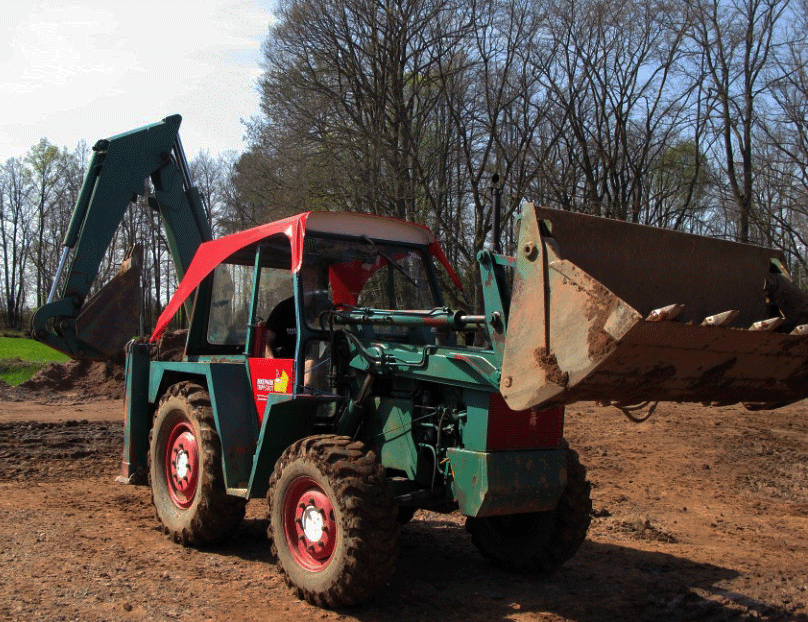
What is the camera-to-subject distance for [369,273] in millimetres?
6570

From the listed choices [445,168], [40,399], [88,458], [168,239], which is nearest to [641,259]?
[168,239]

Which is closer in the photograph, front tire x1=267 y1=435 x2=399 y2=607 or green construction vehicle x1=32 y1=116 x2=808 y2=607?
green construction vehicle x1=32 y1=116 x2=808 y2=607

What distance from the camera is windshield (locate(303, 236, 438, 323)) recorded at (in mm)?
6223

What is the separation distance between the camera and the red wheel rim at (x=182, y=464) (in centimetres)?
666

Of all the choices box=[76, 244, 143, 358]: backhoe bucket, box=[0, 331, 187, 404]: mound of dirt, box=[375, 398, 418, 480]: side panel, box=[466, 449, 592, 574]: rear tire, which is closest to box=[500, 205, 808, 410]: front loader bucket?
box=[375, 398, 418, 480]: side panel

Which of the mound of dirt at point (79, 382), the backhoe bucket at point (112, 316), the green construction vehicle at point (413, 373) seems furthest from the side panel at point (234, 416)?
the mound of dirt at point (79, 382)

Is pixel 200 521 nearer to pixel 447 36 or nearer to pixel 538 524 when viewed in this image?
pixel 538 524

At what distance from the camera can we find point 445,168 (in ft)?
73.4

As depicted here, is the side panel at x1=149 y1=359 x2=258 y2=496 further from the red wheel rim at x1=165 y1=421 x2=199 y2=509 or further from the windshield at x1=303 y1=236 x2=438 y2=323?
the windshield at x1=303 y1=236 x2=438 y2=323

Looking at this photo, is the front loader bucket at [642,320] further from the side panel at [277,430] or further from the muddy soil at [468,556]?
the side panel at [277,430]

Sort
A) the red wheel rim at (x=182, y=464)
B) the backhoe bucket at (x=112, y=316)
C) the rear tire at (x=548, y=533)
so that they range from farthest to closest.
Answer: the backhoe bucket at (x=112, y=316) < the red wheel rim at (x=182, y=464) < the rear tire at (x=548, y=533)

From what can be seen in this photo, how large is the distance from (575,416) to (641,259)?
9.32 meters

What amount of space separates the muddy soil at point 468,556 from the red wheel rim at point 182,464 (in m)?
0.39

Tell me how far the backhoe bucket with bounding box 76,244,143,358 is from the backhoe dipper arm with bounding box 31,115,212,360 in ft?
0.04
